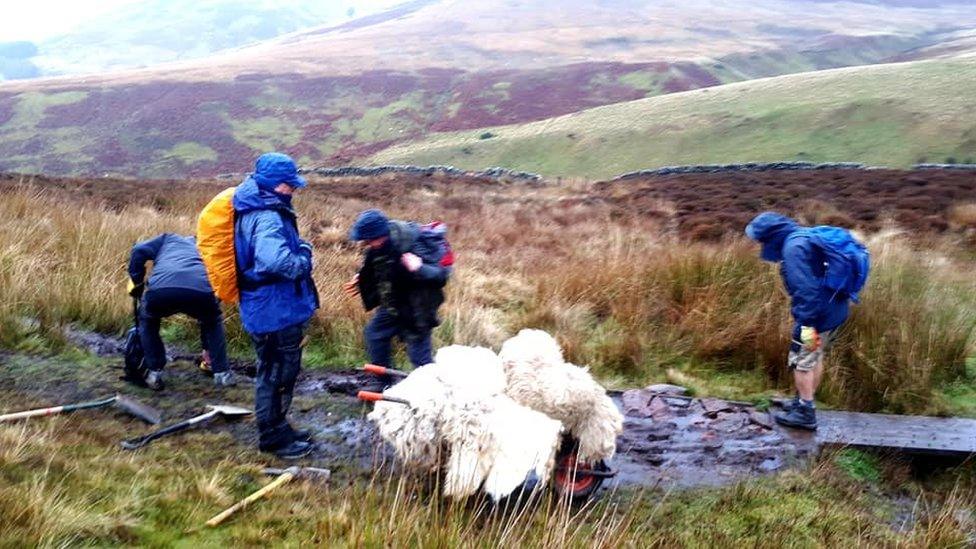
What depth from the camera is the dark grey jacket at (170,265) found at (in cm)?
525

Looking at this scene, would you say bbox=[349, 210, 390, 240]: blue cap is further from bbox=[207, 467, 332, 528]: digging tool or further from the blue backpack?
the blue backpack

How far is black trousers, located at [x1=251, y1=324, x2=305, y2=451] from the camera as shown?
441 centimetres

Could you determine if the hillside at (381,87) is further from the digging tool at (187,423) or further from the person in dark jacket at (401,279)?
the digging tool at (187,423)

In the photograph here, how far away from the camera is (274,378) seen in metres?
4.48

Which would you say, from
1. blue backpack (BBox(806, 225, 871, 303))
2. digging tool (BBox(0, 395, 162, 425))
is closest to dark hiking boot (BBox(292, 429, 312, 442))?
digging tool (BBox(0, 395, 162, 425))

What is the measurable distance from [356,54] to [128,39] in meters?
94.8

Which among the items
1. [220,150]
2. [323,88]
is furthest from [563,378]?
[323,88]

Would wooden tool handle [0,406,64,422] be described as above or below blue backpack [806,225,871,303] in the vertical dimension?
below

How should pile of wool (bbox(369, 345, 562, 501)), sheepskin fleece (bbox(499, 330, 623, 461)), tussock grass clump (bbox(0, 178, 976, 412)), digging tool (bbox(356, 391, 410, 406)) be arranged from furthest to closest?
tussock grass clump (bbox(0, 178, 976, 412)) < sheepskin fleece (bbox(499, 330, 623, 461)) < digging tool (bbox(356, 391, 410, 406)) < pile of wool (bbox(369, 345, 562, 501))

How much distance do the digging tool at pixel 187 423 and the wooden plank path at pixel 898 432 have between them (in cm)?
407

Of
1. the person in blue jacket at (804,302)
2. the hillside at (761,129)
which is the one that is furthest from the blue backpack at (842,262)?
the hillside at (761,129)

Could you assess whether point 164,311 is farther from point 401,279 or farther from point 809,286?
point 809,286

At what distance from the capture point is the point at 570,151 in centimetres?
3556

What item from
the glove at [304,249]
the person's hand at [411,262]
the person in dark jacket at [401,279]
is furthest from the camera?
the person in dark jacket at [401,279]
